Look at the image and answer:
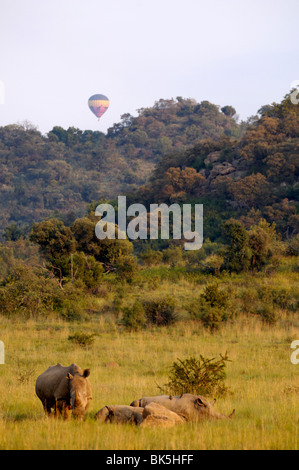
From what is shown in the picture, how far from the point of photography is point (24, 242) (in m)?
44.0

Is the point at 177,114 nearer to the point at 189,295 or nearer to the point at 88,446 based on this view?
the point at 189,295

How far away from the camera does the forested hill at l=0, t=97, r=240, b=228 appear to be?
81000mm

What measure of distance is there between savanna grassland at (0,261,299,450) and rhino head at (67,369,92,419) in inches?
5.7

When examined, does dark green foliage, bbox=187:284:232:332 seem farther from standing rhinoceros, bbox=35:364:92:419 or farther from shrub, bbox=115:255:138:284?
standing rhinoceros, bbox=35:364:92:419

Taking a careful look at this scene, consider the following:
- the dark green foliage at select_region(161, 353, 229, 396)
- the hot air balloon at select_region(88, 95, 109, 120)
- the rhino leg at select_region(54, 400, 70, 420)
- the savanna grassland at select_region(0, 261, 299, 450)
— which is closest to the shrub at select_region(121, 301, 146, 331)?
the savanna grassland at select_region(0, 261, 299, 450)

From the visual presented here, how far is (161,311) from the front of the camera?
17875 millimetres

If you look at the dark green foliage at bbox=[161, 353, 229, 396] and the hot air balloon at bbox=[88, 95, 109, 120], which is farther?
the hot air balloon at bbox=[88, 95, 109, 120]

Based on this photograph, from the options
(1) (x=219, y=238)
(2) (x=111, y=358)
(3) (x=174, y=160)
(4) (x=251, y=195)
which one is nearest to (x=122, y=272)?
(2) (x=111, y=358)

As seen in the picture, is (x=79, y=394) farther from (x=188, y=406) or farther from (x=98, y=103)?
(x=98, y=103)

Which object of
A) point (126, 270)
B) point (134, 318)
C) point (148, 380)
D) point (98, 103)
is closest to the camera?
point (148, 380)

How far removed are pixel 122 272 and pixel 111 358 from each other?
10.3 metres

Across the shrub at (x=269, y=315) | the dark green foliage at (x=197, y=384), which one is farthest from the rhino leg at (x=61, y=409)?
the shrub at (x=269, y=315)

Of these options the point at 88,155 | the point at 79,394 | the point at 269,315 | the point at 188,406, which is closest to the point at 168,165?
the point at 269,315

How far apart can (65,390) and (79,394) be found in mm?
323
